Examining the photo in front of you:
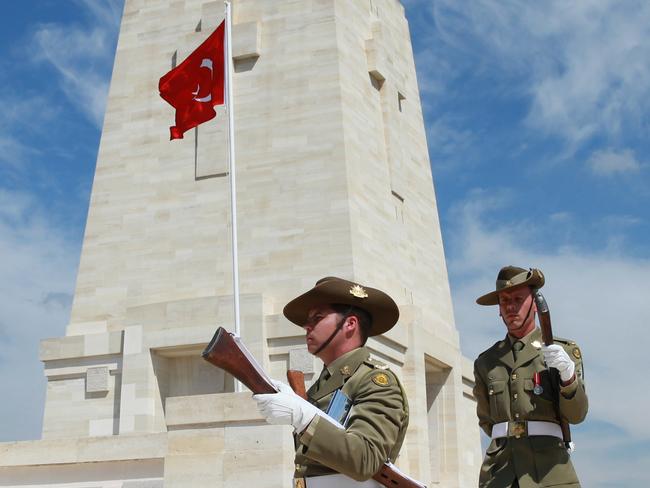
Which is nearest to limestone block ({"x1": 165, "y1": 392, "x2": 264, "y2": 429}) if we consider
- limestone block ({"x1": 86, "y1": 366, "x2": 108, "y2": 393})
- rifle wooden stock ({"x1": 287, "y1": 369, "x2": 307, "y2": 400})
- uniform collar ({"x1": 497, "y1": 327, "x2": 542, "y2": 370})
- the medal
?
uniform collar ({"x1": 497, "y1": 327, "x2": 542, "y2": 370})

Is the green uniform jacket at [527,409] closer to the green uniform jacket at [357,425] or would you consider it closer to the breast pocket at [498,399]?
the breast pocket at [498,399]

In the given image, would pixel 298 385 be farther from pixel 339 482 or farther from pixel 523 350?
pixel 523 350

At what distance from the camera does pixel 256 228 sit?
A: 59.9 ft

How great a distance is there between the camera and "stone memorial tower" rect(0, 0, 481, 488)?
1755 cm

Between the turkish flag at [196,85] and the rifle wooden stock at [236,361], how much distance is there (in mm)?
12884

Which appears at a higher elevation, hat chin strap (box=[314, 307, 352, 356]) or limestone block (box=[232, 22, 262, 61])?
limestone block (box=[232, 22, 262, 61])

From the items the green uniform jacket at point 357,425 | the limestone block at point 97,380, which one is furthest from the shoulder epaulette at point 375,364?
the limestone block at point 97,380

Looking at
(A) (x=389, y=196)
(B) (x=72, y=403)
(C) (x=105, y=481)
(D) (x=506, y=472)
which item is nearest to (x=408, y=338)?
(A) (x=389, y=196)

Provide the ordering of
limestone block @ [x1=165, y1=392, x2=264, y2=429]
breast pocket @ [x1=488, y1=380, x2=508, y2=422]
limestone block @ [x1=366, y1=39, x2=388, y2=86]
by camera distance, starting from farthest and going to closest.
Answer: limestone block @ [x1=366, y1=39, x2=388, y2=86] < limestone block @ [x1=165, y1=392, x2=264, y2=429] < breast pocket @ [x1=488, y1=380, x2=508, y2=422]

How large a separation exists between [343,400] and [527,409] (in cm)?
158

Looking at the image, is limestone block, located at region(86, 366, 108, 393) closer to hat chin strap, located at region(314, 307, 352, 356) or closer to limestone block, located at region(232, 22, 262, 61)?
limestone block, located at region(232, 22, 262, 61)

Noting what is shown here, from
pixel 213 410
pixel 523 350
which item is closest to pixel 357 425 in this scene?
pixel 523 350

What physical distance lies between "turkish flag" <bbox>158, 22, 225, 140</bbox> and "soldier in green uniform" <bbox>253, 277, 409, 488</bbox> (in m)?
12.1

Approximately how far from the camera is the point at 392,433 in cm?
414
